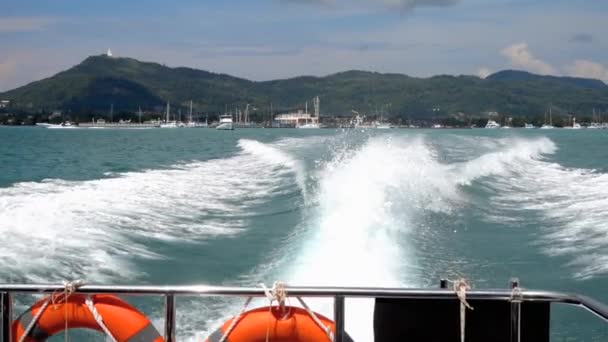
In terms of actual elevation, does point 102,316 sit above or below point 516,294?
below

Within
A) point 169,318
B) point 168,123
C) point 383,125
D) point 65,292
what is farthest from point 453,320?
point 168,123

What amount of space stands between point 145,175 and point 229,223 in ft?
30.4

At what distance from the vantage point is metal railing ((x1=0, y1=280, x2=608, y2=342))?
2.96 meters

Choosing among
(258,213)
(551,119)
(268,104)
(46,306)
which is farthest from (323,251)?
(268,104)

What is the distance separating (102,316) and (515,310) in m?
1.68

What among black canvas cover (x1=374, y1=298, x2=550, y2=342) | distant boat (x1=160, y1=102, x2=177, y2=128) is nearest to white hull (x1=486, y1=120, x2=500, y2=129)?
distant boat (x1=160, y1=102, x2=177, y2=128)

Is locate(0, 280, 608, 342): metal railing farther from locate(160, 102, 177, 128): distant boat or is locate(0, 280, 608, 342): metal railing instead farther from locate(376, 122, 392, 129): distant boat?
locate(160, 102, 177, 128): distant boat

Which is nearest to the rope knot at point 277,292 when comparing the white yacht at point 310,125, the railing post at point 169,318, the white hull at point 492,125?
the railing post at point 169,318

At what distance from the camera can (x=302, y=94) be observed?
17388cm

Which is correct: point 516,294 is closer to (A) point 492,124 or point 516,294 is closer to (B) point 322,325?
(B) point 322,325

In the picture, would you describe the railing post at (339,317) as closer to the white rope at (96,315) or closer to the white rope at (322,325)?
the white rope at (322,325)

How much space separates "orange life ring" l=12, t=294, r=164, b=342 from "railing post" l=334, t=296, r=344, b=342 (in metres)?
0.74

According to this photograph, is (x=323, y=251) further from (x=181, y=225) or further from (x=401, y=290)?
(x=401, y=290)

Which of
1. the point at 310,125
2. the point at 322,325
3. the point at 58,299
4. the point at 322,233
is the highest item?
the point at 58,299
